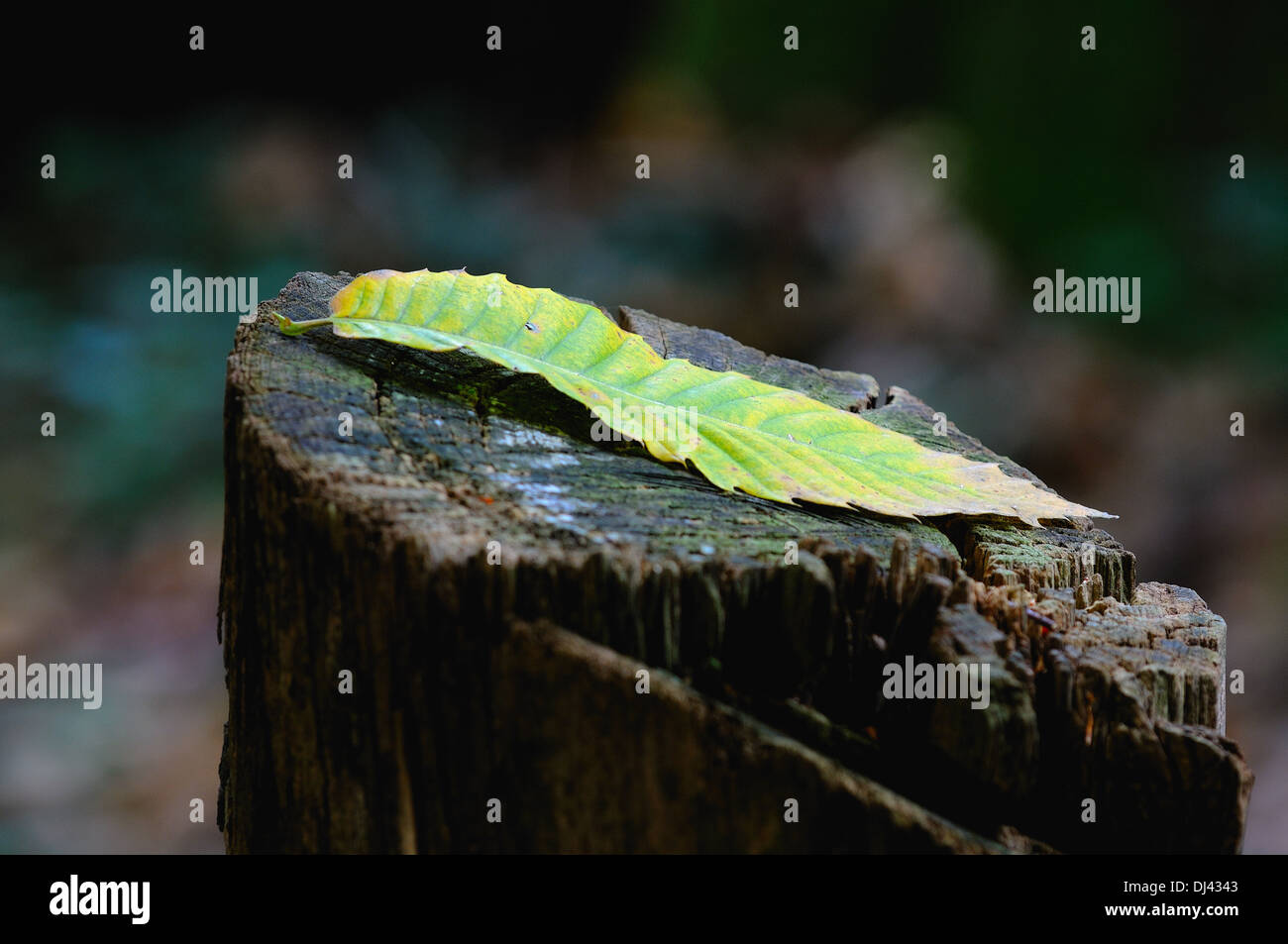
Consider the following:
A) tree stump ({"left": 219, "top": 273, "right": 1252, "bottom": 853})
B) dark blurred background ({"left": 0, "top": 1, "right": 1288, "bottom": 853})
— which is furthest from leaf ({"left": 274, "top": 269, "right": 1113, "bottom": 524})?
dark blurred background ({"left": 0, "top": 1, "right": 1288, "bottom": 853})

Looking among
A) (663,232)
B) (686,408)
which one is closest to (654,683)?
(686,408)

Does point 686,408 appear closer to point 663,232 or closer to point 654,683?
point 654,683

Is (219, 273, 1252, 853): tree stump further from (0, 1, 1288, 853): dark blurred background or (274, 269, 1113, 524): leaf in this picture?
(0, 1, 1288, 853): dark blurred background

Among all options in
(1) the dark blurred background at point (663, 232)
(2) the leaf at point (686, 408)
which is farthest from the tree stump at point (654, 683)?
(1) the dark blurred background at point (663, 232)
